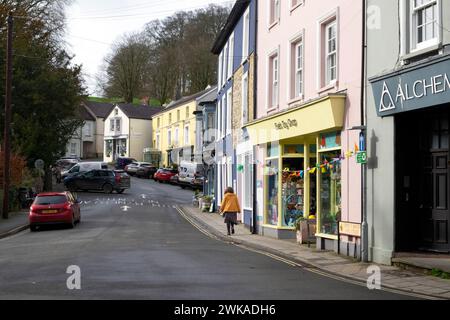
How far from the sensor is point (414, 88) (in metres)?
12.3

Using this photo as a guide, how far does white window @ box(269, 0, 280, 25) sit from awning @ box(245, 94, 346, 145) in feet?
11.8

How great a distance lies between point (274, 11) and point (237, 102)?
7019mm

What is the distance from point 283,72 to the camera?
20.5 meters

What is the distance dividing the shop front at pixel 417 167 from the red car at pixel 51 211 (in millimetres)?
14500

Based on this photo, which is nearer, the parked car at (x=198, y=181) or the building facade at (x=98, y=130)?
the parked car at (x=198, y=181)

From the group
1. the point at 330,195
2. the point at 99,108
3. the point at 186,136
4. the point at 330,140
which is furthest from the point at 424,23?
the point at 99,108

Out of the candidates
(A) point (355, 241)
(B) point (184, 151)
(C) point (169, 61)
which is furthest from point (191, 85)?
(A) point (355, 241)

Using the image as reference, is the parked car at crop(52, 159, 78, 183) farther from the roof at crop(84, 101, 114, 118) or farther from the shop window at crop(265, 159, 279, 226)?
the shop window at crop(265, 159, 279, 226)

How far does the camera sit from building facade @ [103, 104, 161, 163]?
8194 centimetres

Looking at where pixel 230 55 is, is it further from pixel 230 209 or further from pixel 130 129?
pixel 130 129

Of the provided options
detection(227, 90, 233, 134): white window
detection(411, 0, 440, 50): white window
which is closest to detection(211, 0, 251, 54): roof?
detection(227, 90, 233, 134): white window

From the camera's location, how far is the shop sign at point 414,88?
1147cm

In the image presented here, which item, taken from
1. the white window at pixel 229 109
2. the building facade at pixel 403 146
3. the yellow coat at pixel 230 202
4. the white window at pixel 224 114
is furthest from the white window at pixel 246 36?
the building facade at pixel 403 146

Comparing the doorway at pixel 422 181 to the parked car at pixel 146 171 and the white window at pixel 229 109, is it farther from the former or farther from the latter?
the parked car at pixel 146 171
